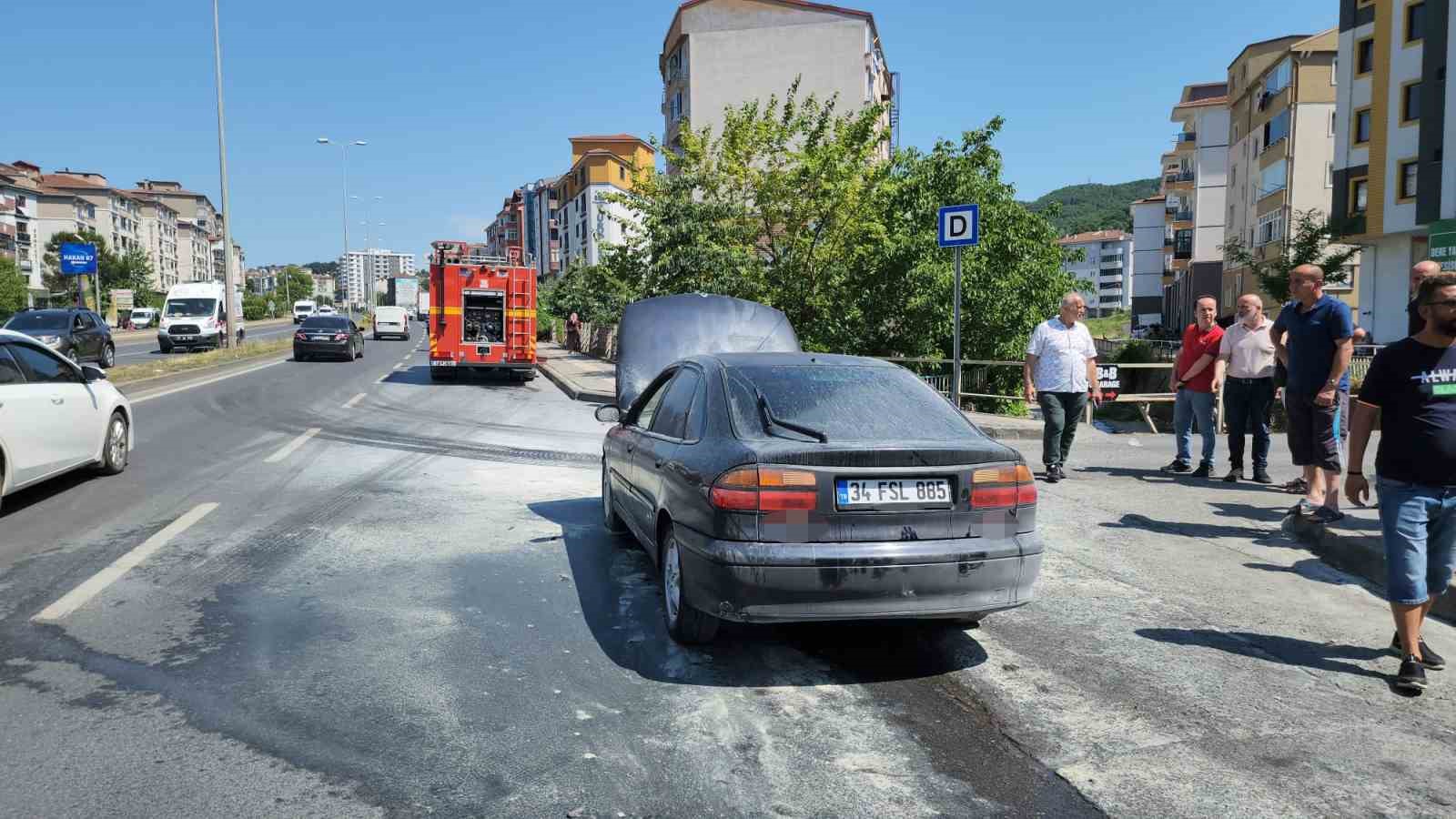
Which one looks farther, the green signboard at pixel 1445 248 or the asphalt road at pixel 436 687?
the green signboard at pixel 1445 248

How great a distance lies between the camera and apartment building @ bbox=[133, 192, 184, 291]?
13000 centimetres

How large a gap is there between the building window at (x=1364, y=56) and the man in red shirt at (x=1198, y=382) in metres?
35.7

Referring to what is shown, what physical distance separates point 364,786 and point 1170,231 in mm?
100305

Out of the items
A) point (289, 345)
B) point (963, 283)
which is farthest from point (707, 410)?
point (289, 345)

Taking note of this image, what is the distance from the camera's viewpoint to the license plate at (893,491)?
4211 millimetres

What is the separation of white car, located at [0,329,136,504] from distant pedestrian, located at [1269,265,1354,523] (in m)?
9.54

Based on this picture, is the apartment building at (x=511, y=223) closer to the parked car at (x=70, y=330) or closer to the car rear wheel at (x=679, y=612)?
the parked car at (x=70, y=330)

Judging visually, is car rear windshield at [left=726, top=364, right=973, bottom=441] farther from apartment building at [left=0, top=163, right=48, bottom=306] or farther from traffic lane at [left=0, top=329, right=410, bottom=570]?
apartment building at [left=0, top=163, right=48, bottom=306]

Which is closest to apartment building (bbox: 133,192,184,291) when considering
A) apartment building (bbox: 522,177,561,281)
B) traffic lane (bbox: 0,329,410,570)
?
apartment building (bbox: 522,177,561,281)

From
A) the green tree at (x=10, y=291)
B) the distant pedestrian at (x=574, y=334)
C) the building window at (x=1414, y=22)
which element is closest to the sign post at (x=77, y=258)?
the green tree at (x=10, y=291)

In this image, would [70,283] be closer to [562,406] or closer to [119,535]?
[562,406]

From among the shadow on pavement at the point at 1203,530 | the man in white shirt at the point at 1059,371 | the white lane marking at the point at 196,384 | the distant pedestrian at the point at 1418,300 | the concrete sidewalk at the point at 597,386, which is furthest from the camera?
the white lane marking at the point at 196,384

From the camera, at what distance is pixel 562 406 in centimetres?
1806

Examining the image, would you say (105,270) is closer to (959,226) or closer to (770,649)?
(959,226)
